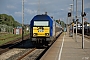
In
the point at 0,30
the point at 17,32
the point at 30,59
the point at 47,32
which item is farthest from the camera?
the point at 0,30

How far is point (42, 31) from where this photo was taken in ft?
77.2

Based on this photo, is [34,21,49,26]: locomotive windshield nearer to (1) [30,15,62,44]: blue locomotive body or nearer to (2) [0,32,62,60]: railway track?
(1) [30,15,62,44]: blue locomotive body

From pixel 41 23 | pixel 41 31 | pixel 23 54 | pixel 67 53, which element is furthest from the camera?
pixel 41 23

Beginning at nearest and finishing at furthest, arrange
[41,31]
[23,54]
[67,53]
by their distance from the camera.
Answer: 1. [67,53]
2. [23,54]
3. [41,31]

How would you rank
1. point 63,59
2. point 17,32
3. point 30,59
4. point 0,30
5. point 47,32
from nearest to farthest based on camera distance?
point 63,59, point 30,59, point 47,32, point 17,32, point 0,30

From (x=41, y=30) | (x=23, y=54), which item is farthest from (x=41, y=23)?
(x=23, y=54)

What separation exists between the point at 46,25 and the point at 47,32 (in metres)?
0.73

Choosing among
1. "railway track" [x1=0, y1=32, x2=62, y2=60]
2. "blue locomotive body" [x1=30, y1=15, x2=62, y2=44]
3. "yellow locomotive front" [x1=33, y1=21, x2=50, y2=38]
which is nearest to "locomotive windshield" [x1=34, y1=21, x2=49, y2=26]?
"blue locomotive body" [x1=30, y1=15, x2=62, y2=44]

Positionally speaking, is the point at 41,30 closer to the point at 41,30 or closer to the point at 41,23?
the point at 41,30

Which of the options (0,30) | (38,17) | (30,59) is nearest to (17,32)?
(0,30)

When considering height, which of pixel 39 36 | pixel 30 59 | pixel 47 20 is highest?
pixel 47 20

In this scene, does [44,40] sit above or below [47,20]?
below

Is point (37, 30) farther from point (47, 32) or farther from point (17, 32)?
point (17, 32)

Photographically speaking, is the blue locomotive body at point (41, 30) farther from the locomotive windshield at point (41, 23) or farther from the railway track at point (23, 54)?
the railway track at point (23, 54)
